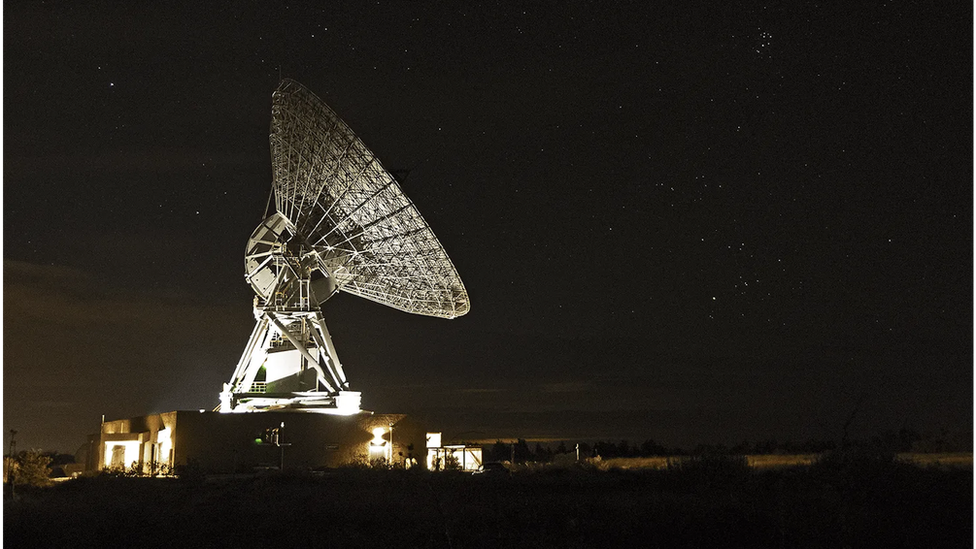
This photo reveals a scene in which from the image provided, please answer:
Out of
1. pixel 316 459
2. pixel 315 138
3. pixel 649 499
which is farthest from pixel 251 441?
pixel 649 499

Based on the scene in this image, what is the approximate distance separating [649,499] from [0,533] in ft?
58.5

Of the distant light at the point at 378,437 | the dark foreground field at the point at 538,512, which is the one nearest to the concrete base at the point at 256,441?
the distant light at the point at 378,437

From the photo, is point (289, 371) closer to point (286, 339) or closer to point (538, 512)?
point (286, 339)

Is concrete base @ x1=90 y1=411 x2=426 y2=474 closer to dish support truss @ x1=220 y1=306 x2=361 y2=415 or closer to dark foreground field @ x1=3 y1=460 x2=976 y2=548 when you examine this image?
dish support truss @ x1=220 y1=306 x2=361 y2=415

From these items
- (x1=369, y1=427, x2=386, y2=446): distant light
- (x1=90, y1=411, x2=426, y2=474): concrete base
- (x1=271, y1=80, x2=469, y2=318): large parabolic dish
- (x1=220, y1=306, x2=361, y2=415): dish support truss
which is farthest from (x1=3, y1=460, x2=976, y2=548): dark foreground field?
(x1=271, y1=80, x2=469, y2=318): large parabolic dish

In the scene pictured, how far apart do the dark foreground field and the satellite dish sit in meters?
9.54

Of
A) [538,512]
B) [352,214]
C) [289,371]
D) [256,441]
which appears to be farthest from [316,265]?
[538,512]

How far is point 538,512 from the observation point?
23719 mm

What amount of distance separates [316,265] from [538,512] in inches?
736

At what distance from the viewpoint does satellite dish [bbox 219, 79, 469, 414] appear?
119 ft

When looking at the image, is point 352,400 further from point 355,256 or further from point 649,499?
point 649,499

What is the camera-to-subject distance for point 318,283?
39969 mm

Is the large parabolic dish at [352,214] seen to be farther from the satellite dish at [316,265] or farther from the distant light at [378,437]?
the distant light at [378,437]

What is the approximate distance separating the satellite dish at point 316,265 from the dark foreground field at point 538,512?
954 cm
